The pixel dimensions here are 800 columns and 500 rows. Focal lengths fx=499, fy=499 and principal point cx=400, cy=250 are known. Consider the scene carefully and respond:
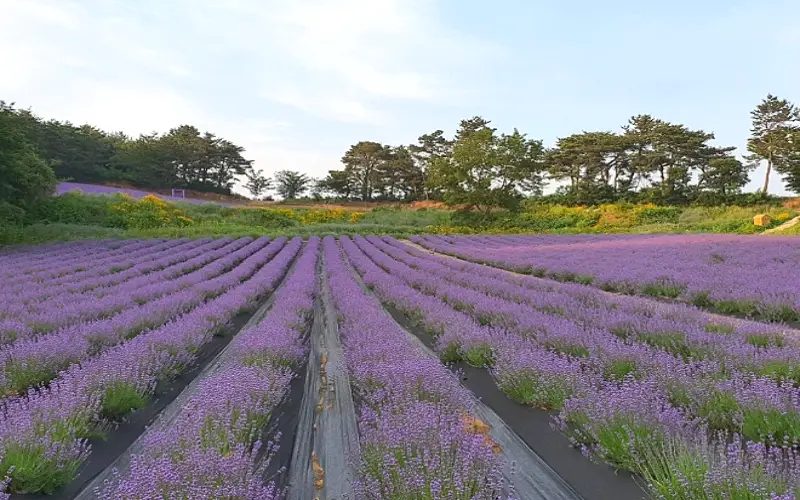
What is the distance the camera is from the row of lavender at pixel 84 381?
7.73ft

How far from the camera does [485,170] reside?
39312 mm

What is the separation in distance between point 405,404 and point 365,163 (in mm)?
56665

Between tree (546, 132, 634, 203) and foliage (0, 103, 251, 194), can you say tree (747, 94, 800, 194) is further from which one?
foliage (0, 103, 251, 194)

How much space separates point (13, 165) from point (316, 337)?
50.9ft

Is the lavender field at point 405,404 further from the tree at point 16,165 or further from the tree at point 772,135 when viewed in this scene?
the tree at point 772,135

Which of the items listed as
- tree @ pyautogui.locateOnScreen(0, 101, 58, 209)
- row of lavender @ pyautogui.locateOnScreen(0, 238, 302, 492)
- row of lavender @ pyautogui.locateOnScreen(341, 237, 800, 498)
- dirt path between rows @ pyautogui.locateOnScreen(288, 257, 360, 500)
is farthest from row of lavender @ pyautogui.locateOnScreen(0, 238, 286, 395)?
tree @ pyautogui.locateOnScreen(0, 101, 58, 209)

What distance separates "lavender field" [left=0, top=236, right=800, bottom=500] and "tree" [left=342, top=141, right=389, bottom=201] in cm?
5166

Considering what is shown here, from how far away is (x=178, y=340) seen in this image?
14.1ft

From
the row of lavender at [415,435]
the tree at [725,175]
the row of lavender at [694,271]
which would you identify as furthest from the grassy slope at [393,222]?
the row of lavender at [415,435]

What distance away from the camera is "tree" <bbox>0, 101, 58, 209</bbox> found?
1558cm

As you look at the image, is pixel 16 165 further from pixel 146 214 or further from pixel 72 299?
pixel 146 214

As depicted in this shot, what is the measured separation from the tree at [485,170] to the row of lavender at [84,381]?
32.9 metres

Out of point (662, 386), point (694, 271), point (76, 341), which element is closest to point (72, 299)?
point (76, 341)

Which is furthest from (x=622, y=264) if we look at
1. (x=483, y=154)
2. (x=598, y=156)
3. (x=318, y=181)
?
(x=318, y=181)
